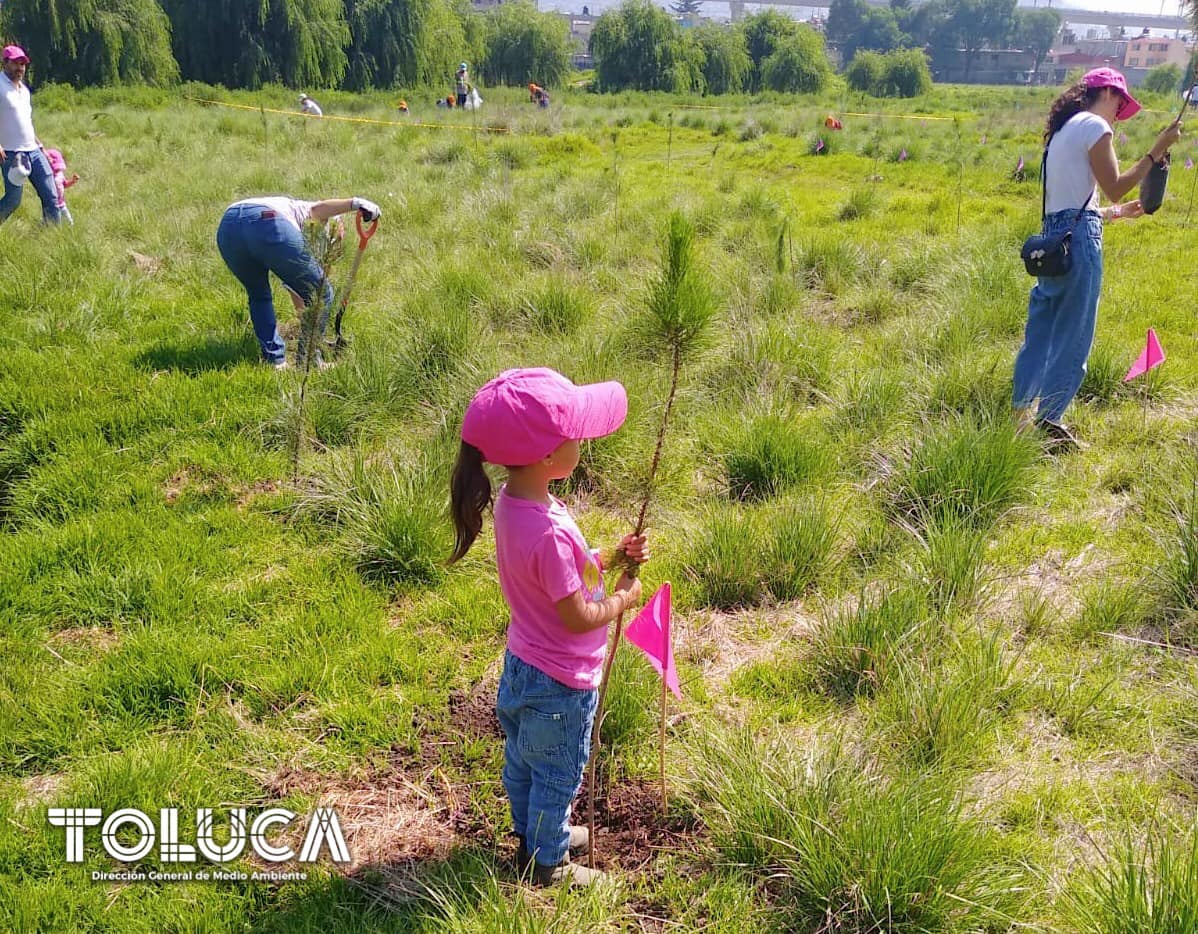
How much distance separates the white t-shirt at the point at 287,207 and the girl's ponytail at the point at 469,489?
3.46 metres

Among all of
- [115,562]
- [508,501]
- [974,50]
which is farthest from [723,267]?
[974,50]

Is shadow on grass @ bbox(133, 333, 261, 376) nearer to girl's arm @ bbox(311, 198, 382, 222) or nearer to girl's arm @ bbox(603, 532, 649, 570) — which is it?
girl's arm @ bbox(311, 198, 382, 222)

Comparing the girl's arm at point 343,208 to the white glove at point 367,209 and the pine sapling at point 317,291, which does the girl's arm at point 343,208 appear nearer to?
the white glove at point 367,209

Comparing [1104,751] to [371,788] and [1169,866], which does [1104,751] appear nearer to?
[1169,866]

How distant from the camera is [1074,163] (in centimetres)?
374

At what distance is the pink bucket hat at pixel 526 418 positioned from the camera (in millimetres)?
1663

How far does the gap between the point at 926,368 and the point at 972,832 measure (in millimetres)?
3364

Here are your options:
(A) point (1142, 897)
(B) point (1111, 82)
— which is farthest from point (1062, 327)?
(A) point (1142, 897)

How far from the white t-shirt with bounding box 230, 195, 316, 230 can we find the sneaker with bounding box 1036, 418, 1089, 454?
4104 mm

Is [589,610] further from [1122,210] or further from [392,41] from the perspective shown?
[392,41]

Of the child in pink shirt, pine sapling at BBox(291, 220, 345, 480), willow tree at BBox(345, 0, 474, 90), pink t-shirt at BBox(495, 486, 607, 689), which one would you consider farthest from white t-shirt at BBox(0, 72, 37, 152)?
willow tree at BBox(345, 0, 474, 90)

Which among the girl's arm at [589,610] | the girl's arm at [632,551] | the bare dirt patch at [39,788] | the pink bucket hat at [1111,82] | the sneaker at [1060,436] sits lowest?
the bare dirt patch at [39,788]

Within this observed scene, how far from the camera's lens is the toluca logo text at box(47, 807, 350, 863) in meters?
2.13

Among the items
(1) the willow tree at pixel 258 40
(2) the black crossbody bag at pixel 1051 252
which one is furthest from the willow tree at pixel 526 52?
(2) the black crossbody bag at pixel 1051 252
